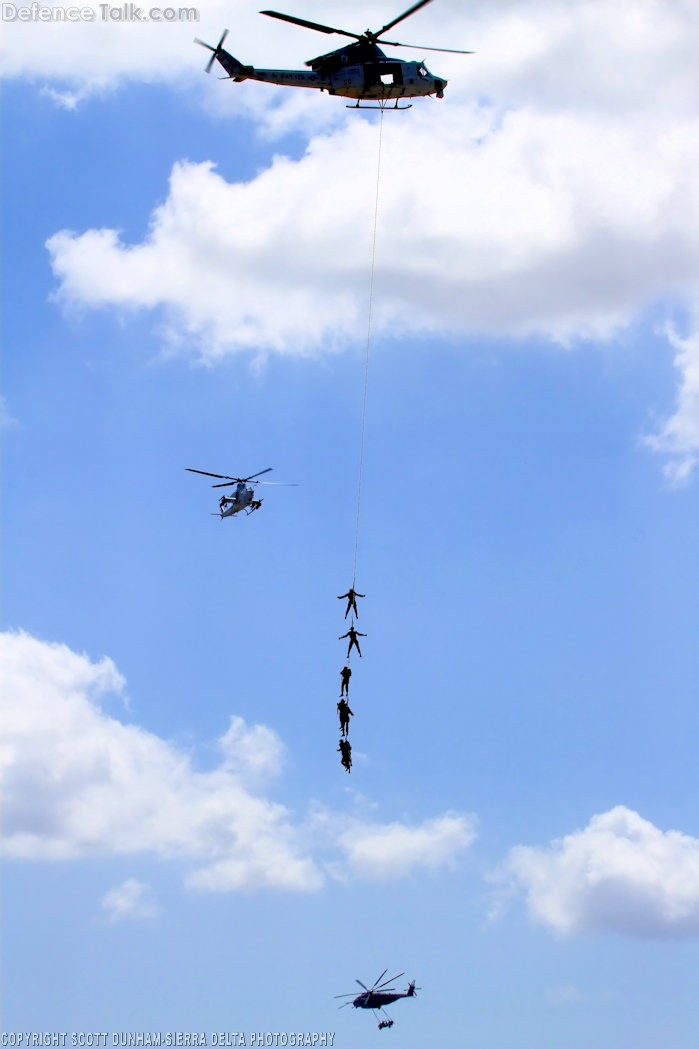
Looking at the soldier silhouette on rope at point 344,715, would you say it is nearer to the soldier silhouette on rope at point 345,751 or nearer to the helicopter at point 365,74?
the soldier silhouette on rope at point 345,751

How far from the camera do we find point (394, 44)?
202 feet

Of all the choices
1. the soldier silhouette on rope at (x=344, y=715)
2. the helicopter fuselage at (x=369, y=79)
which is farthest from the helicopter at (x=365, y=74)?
the soldier silhouette on rope at (x=344, y=715)

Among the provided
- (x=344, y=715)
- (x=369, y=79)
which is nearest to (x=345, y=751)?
(x=344, y=715)

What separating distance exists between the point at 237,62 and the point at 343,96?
19.4 feet

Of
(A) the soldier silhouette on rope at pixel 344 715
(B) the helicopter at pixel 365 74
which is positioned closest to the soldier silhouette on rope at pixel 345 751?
(A) the soldier silhouette on rope at pixel 344 715

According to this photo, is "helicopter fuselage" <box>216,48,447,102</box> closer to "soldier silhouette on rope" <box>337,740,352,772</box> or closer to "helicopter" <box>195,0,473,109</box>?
"helicopter" <box>195,0,473,109</box>

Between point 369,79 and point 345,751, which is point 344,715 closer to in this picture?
point 345,751

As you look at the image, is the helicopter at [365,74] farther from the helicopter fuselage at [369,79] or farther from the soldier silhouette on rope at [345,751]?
the soldier silhouette on rope at [345,751]

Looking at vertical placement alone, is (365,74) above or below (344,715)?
above

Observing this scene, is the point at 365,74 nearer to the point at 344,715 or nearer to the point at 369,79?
the point at 369,79

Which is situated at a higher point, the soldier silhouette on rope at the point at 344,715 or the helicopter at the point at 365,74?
the helicopter at the point at 365,74

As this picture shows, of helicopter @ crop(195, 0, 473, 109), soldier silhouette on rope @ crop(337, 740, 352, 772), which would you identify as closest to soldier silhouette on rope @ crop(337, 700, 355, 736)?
soldier silhouette on rope @ crop(337, 740, 352, 772)

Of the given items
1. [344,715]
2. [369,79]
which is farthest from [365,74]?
[344,715]

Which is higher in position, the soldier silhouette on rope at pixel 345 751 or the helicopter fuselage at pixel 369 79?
the helicopter fuselage at pixel 369 79
